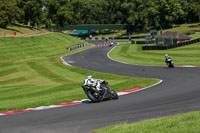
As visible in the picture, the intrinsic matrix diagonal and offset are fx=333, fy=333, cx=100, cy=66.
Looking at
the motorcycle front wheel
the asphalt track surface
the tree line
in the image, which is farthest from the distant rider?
the tree line

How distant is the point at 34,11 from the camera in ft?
390

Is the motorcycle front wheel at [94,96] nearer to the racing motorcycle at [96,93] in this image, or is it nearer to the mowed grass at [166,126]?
the racing motorcycle at [96,93]

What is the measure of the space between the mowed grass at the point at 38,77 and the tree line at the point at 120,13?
26717mm

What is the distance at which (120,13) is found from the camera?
17938 cm

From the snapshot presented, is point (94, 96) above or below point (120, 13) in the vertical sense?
below

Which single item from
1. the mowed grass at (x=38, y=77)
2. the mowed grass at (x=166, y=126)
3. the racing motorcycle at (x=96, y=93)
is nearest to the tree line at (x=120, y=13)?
the mowed grass at (x=38, y=77)

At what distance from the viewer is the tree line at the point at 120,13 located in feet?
399

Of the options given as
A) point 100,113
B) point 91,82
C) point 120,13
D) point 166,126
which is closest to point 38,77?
point 91,82

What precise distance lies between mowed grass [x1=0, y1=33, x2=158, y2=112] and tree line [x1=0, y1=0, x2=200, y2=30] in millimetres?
26717

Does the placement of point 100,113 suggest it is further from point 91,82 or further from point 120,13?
point 120,13

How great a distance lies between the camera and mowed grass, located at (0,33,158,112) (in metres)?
23.5

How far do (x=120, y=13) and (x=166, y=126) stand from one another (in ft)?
562

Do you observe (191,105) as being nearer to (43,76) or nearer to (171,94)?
(171,94)

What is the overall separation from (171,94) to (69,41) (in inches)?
3264
